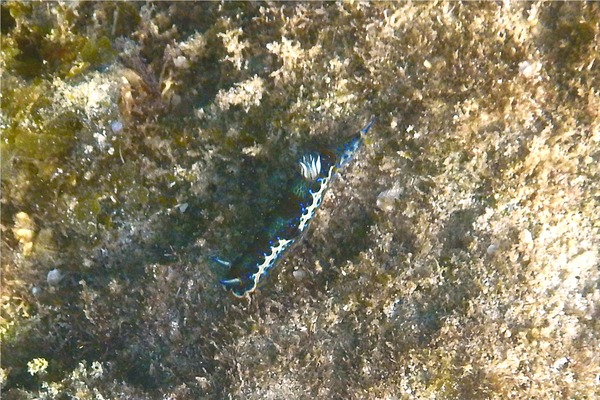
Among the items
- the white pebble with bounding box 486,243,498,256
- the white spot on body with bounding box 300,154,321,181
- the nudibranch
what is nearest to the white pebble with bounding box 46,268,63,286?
the nudibranch

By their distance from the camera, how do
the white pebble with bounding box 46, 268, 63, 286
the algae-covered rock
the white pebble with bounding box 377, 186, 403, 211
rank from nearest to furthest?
the algae-covered rock
the white pebble with bounding box 377, 186, 403, 211
the white pebble with bounding box 46, 268, 63, 286

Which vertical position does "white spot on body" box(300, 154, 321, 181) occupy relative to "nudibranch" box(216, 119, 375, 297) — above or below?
above

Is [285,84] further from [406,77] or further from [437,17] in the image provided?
[437,17]

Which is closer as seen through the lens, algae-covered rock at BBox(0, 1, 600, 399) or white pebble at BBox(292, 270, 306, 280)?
algae-covered rock at BBox(0, 1, 600, 399)

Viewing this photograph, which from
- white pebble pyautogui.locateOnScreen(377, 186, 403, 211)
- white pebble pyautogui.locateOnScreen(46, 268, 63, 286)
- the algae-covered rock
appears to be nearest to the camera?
the algae-covered rock

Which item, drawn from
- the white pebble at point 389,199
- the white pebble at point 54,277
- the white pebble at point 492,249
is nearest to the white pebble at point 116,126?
the white pebble at point 54,277

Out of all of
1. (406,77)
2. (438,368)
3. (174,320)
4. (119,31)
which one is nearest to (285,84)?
(406,77)

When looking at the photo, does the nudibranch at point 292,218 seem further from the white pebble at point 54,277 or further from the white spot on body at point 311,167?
the white pebble at point 54,277

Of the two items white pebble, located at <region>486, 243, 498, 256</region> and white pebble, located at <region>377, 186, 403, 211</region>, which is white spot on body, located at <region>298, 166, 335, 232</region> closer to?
white pebble, located at <region>377, 186, 403, 211</region>
